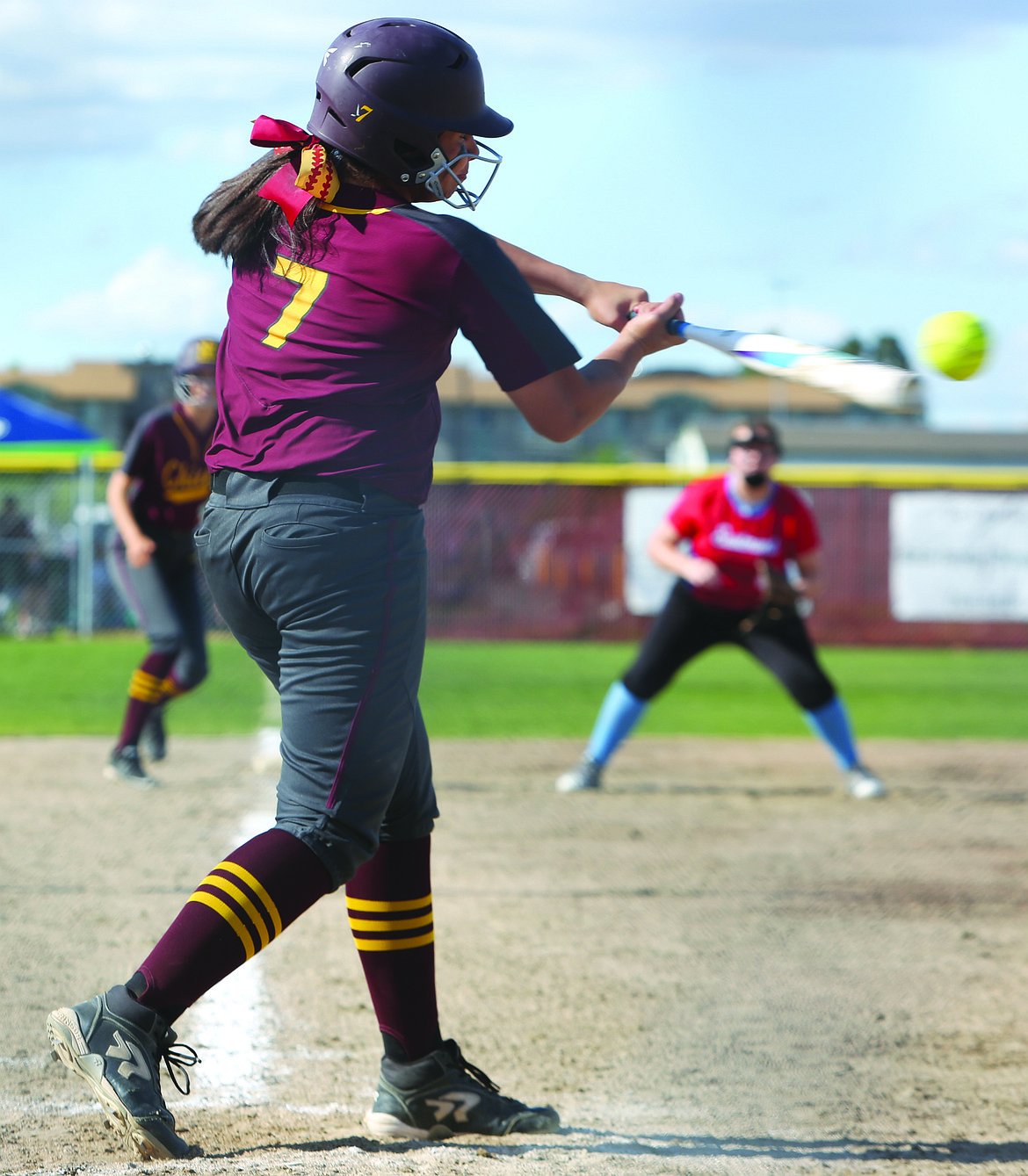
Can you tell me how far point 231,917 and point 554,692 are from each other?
10644 millimetres

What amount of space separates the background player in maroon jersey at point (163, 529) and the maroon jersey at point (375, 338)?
14.7 ft

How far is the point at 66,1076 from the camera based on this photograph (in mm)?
3113

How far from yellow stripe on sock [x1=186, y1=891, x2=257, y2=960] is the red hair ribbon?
1.28 meters

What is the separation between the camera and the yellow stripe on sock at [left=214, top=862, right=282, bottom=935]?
98.2 inches

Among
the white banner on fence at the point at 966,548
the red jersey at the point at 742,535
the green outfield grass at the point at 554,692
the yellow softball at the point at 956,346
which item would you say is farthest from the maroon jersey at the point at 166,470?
the white banner on fence at the point at 966,548

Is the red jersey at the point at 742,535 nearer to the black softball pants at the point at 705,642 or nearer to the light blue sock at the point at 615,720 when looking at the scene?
the black softball pants at the point at 705,642

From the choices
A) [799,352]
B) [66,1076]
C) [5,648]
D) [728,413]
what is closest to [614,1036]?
[66,1076]

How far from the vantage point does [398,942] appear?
2824mm

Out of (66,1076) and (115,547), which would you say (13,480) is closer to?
(115,547)

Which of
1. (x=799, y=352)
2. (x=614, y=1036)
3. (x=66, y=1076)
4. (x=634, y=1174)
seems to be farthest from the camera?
(x=614, y=1036)

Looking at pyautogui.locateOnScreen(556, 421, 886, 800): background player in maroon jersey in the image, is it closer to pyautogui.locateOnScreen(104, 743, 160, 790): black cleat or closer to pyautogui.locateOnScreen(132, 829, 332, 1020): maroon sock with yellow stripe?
pyautogui.locateOnScreen(104, 743, 160, 790): black cleat

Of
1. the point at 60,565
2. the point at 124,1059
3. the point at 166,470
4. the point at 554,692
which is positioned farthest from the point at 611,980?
the point at 60,565

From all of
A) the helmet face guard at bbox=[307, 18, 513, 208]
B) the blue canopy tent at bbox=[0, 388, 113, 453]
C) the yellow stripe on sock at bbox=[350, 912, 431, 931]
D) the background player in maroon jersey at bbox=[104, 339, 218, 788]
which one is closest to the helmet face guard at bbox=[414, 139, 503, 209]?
the helmet face guard at bbox=[307, 18, 513, 208]

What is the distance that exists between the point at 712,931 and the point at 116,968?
6.44ft
